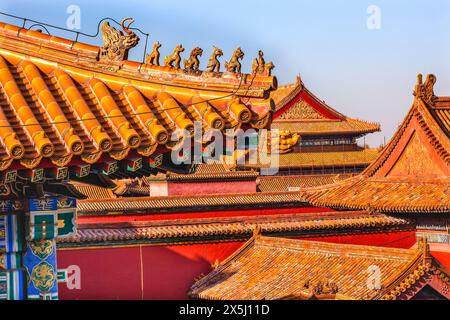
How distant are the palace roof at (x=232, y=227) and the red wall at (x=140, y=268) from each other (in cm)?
25

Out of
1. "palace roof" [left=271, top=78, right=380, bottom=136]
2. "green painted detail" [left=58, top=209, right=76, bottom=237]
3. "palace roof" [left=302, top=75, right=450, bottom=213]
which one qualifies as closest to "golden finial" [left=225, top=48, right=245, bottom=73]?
"green painted detail" [left=58, top=209, right=76, bottom=237]

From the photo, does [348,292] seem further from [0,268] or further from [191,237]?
[0,268]

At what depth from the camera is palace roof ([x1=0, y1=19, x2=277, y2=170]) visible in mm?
9273

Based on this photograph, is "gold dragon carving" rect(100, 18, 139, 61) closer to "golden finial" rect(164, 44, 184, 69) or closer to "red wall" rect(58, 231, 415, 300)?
"golden finial" rect(164, 44, 184, 69)

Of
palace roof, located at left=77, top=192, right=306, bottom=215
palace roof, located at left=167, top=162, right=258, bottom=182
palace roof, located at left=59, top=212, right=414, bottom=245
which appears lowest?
palace roof, located at left=59, top=212, right=414, bottom=245

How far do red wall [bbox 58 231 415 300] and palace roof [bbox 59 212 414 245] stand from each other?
247mm

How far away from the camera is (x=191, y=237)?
2197cm

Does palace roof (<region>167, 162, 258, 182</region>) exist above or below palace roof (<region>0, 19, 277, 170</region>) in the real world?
below

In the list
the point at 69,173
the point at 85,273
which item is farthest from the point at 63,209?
the point at 85,273

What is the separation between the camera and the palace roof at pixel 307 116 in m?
46.3

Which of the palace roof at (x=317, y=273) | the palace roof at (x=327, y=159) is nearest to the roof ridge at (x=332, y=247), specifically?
the palace roof at (x=317, y=273)

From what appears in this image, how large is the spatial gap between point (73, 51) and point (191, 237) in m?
12.3

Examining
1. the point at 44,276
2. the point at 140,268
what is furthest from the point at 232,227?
the point at 44,276

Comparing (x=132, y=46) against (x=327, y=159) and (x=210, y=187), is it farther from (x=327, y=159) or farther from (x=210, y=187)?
(x=327, y=159)
